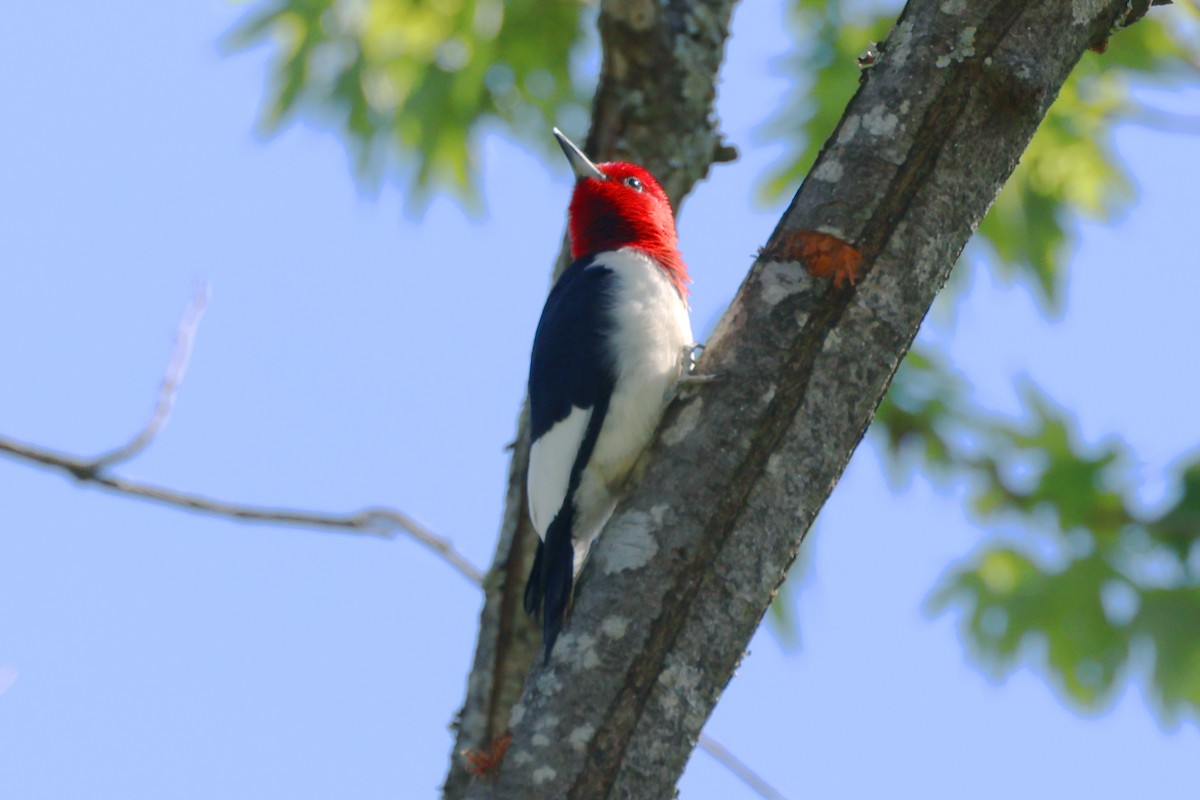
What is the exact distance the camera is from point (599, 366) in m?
3.11

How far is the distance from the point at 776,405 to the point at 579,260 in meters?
1.44

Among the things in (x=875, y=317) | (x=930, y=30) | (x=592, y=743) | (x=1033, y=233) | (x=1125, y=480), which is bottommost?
(x=592, y=743)

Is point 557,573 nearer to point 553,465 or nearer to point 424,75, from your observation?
point 553,465

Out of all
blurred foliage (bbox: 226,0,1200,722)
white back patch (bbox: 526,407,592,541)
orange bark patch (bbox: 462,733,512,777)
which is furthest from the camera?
blurred foliage (bbox: 226,0,1200,722)

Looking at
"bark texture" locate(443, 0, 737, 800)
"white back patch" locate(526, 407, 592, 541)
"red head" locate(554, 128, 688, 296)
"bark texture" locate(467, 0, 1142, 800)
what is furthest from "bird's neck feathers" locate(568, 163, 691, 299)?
"bark texture" locate(467, 0, 1142, 800)

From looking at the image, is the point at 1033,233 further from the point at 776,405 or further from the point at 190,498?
the point at 190,498

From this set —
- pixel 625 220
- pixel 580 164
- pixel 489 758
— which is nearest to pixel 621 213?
pixel 625 220

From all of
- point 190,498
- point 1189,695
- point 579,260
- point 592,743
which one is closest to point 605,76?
point 579,260

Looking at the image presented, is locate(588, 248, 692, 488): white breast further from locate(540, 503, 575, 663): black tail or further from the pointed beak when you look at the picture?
the pointed beak

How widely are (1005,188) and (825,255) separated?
9.30 ft

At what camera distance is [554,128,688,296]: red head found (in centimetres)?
359

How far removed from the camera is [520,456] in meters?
3.39

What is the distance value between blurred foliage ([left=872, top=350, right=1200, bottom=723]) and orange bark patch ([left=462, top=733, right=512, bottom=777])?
11.2ft

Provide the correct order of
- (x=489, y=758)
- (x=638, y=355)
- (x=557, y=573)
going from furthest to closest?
(x=638, y=355) → (x=557, y=573) → (x=489, y=758)
